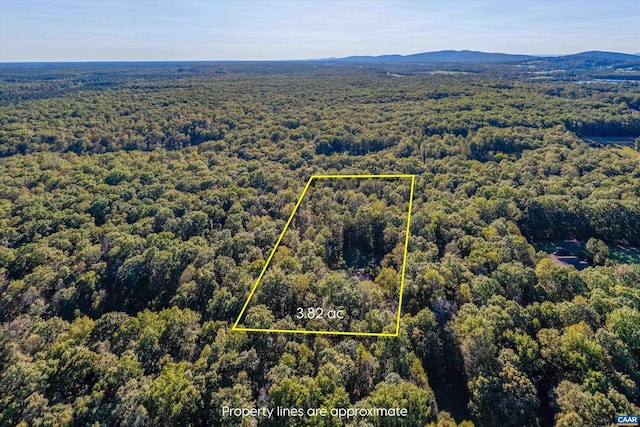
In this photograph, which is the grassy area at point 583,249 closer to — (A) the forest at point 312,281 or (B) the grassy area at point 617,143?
(A) the forest at point 312,281

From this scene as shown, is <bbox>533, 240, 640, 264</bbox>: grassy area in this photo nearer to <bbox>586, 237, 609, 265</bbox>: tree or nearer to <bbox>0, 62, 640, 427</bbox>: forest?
<bbox>0, 62, 640, 427</bbox>: forest

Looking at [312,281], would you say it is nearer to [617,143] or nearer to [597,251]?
[597,251]

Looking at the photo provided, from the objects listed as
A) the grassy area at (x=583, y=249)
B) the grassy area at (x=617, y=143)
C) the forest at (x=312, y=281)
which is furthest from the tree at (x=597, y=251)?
the grassy area at (x=617, y=143)

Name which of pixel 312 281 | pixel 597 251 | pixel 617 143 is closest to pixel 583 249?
pixel 597 251

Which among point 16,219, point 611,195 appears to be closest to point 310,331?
point 16,219

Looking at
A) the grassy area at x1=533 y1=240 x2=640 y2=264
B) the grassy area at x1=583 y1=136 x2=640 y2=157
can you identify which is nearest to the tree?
the grassy area at x1=533 y1=240 x2=640 y2=264
